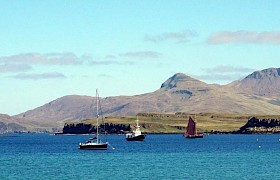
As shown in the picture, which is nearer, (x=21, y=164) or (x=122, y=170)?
(x=122, y=170)

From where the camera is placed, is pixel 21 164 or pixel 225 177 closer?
pixel 225 177

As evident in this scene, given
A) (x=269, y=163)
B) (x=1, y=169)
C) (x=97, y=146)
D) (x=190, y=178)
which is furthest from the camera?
(x=97, y=146)

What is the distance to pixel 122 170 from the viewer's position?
121 metres

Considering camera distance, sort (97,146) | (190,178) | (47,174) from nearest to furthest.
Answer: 1. (190,178)
2. (47,174)
3. (97,146)

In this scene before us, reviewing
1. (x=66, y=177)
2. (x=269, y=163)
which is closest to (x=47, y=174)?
(x=66, y=177)

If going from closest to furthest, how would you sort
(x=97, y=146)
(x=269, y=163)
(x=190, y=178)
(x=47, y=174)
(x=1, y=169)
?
(x=190, y=178)
(x=47, y=174)
(x=1, y=169)
(x=269, y=163)
(x=97, y=146)

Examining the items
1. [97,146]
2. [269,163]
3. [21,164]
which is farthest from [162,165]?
[97,146]

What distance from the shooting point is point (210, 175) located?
109 m

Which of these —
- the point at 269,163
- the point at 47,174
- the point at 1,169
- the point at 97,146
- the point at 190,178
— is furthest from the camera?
the point at 97,146

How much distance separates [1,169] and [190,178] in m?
→ 42.0

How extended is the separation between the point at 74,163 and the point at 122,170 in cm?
2322

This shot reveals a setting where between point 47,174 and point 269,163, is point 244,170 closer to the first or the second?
point 269,163

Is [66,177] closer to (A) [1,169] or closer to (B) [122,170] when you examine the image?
(B) [122,170]

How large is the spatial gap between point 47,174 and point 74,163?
27473 millimetres
